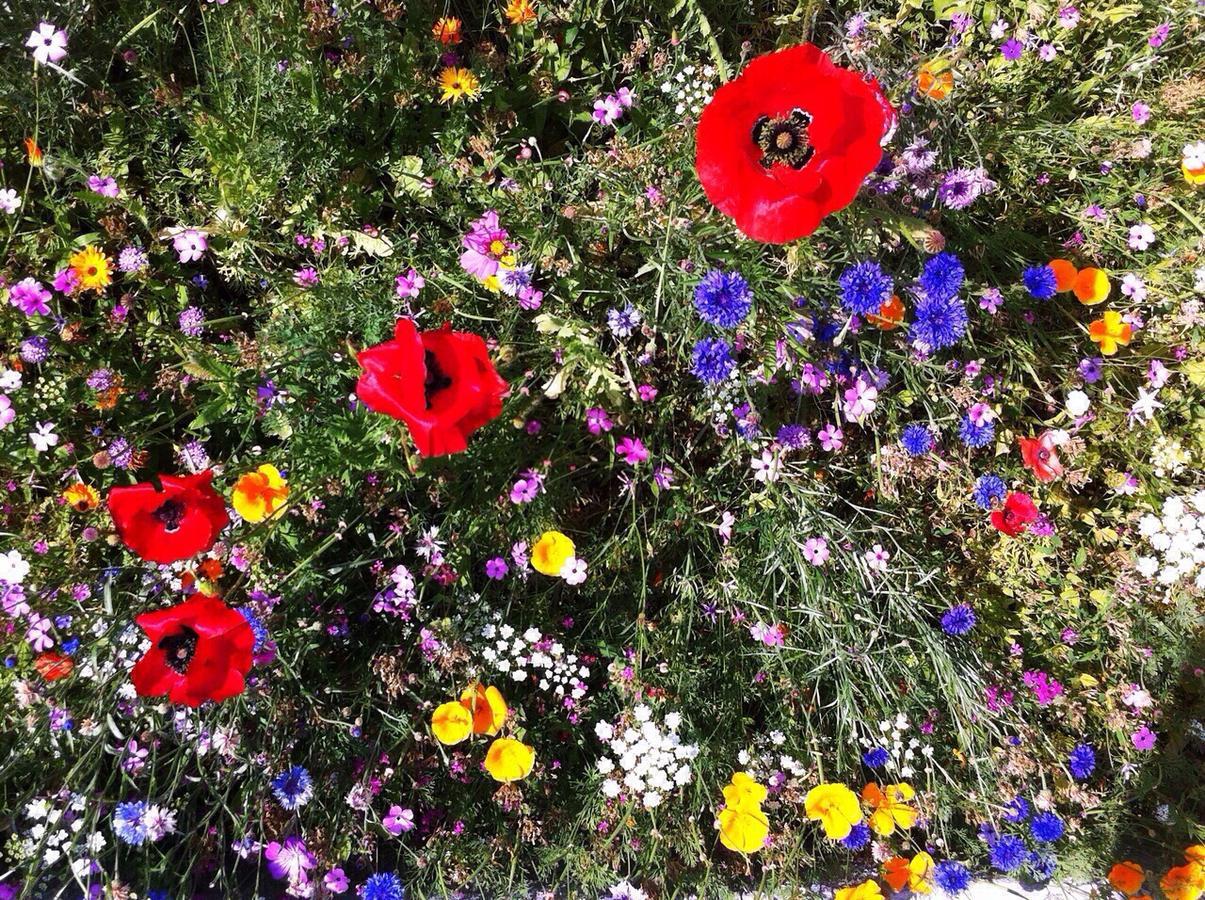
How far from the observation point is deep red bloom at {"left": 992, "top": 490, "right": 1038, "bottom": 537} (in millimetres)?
2469

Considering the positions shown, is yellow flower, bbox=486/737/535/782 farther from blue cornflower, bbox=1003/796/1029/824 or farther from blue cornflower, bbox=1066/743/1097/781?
blue cornflower, bbox=1066/743/1097/781

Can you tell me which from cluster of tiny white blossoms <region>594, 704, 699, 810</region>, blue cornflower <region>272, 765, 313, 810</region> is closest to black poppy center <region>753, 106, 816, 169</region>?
cluster of tiny white blossoms <region>594, 704, 699, 810</region>

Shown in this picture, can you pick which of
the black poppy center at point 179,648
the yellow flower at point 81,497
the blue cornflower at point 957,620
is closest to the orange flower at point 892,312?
the blue cornflower at point 957,620

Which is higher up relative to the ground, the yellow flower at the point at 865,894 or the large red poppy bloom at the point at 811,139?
the large red poppy bloom at the point at 811,139

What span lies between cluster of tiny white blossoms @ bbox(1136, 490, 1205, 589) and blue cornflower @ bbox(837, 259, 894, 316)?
132cm

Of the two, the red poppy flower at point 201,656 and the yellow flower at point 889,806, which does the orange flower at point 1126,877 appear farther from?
the red poppy flower at point 201,656

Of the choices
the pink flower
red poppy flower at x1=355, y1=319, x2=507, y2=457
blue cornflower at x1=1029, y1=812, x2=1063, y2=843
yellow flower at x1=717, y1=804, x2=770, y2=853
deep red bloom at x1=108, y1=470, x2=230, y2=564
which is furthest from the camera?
blue cornflower at x1=1029, y1=812, x2=1063, y2=843

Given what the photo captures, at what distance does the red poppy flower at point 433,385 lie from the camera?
1576 mm

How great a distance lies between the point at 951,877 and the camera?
104 inches

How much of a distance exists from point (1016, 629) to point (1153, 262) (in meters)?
1.37

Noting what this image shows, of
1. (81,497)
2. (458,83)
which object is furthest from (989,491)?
(81,497)

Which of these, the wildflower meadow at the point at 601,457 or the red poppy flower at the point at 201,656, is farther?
the wildflower meadow at the point at 601,457

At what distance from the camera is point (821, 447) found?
2.80m

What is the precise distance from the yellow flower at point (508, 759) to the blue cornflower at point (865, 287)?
5.23 ft
